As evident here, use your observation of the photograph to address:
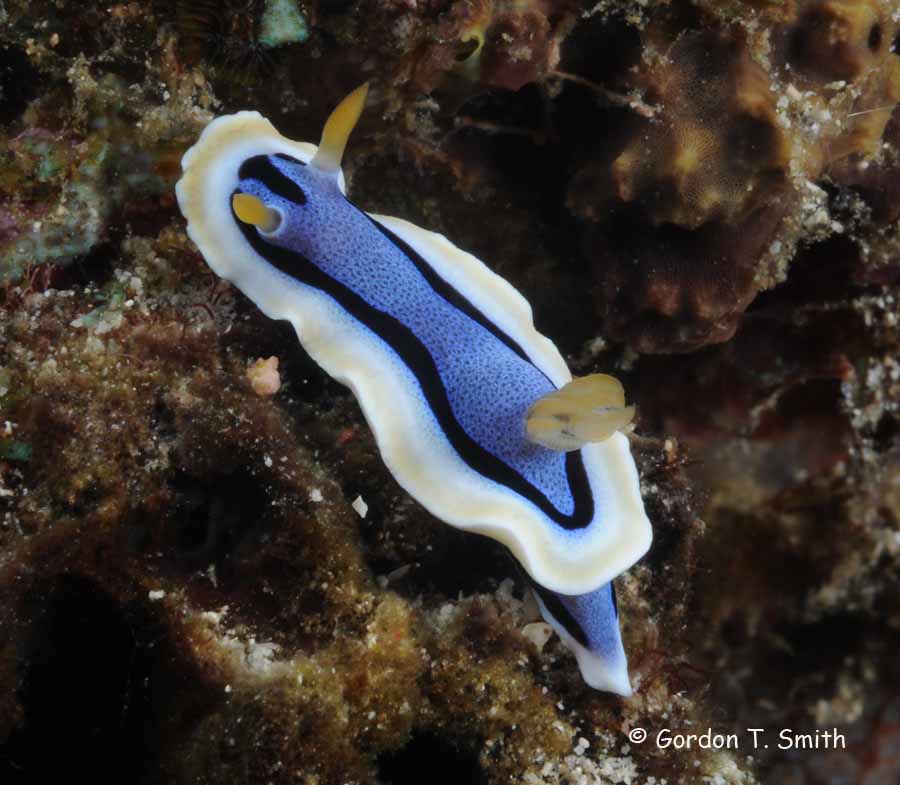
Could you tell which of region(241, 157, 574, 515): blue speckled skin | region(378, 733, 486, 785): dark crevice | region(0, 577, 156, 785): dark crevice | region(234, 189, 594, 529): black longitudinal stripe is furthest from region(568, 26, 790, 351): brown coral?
region(0, 577, 156, 785): dark crevice

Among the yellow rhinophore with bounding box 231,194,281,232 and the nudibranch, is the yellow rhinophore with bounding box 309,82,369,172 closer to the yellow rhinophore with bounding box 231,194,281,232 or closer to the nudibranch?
the nudibranch

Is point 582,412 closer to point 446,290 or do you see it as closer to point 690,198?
point 446,290

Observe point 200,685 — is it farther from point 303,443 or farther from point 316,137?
point 316,137

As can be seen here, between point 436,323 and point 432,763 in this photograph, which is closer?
point 432,763


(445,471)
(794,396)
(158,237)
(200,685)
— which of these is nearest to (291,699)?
(200,685)

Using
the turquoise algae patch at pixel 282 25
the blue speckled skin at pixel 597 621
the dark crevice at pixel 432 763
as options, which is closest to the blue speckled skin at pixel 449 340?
the blue speckled skin at pixel 597 621

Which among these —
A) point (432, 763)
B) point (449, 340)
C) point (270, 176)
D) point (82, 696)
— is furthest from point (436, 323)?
point (82, 696)
